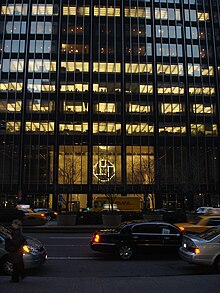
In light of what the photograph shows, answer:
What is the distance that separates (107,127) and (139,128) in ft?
18.0

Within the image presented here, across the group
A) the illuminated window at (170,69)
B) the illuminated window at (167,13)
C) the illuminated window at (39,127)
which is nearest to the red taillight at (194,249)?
the illuminated window at (39,127)

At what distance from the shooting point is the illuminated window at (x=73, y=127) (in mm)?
51750

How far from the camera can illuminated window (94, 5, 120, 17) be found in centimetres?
5738

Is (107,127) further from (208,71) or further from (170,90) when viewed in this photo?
(208,71)

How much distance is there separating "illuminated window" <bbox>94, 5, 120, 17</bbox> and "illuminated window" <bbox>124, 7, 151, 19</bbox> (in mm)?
1842

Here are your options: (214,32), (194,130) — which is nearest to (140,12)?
(214,32)

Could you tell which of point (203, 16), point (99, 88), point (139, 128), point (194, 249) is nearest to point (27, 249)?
point (194, 249)

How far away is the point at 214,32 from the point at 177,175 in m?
29.2

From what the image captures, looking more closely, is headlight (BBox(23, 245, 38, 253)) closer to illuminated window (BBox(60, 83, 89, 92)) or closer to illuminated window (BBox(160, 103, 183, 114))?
illuminated window (BBox(60, 83, 89, 92))

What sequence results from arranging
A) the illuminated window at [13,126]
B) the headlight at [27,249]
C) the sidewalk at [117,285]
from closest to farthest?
1. the sidewalk at [117,285]
2. the headlight at [27,249]
3. the illuminated window at [13,126]

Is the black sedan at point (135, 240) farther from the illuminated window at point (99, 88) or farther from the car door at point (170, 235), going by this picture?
the illuminated window at point (99, 88)

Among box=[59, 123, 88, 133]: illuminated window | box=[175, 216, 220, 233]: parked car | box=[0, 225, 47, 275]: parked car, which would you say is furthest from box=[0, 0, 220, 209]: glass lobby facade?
box=[0, 225, 47, 275]: parked car

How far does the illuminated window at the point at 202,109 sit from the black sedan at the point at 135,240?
Answer: 44.7m

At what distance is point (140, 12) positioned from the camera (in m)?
57.9
